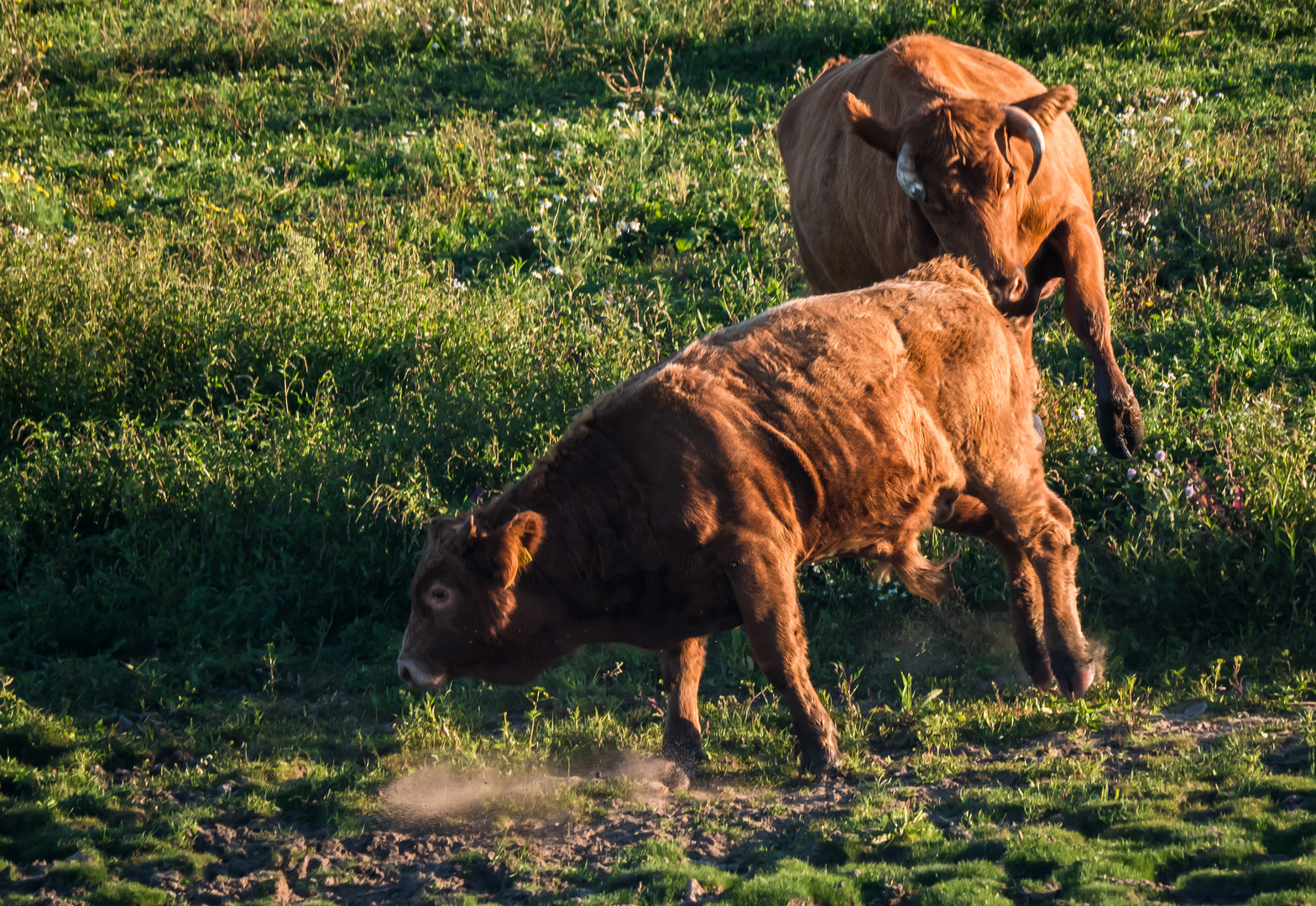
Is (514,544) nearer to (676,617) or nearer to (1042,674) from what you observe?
(676,617)

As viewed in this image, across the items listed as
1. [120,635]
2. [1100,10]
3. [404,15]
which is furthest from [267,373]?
[1100,10]

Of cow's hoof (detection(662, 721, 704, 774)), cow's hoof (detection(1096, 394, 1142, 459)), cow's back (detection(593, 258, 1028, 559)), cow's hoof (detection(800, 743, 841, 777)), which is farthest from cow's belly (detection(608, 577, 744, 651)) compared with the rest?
cow's hoof (detection(1096, 394, 1142, 459))

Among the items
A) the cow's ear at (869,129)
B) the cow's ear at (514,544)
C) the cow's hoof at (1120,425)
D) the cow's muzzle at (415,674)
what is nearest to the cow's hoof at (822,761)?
the cow's ear at (514,544)

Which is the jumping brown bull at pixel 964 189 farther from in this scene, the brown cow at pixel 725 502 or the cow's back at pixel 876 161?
the brown cow at pixel 725 502

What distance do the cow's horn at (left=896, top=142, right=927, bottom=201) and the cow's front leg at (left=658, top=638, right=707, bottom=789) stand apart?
8.60ft

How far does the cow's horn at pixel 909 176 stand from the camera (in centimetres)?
673

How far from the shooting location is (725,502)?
529cm

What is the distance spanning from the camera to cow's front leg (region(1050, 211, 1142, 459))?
7230mm

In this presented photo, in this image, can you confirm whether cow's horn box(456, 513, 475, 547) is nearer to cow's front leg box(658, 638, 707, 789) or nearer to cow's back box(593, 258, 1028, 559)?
cow's back box(593, 258, 1028, 559)

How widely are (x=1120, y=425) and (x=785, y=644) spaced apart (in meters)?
3.00


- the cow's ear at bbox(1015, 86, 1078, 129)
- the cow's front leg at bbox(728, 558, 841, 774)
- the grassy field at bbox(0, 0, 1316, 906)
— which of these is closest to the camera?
the grassy field at bbox(0, 0, 1316, 906)

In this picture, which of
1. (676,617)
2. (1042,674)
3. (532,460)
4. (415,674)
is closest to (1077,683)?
(1042,674)

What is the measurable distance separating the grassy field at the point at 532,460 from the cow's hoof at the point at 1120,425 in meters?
0.22

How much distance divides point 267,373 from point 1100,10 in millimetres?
9949
